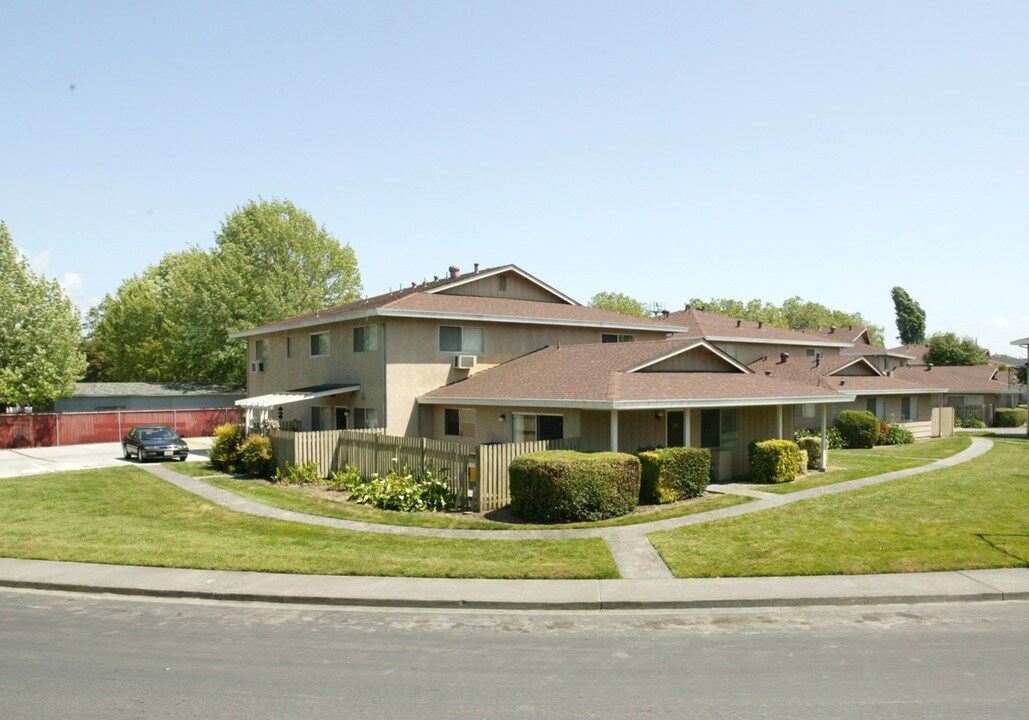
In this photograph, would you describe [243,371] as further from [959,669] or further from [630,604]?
[959,669]

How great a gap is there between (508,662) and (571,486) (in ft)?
26.7

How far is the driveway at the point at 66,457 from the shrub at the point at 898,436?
3083cm

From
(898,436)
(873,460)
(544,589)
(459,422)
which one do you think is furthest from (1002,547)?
(898,436)

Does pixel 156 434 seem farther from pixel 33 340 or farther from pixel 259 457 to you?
pixel 33 340

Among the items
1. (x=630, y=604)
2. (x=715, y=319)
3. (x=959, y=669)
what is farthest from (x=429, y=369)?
(x=715, y=319)

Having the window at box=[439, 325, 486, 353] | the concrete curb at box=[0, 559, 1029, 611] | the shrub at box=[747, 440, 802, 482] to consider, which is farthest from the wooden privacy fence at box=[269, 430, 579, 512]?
the shrub at box=[747, 440, 802, 482]

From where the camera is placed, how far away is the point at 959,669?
782cm

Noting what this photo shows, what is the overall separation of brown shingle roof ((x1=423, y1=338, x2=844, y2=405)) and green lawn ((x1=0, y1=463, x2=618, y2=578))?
5996 mm

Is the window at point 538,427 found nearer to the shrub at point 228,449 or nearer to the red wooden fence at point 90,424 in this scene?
the shrub at point 228,449

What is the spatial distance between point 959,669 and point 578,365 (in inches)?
632

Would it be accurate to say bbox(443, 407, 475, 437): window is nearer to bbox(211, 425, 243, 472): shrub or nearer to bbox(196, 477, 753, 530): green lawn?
bbox(196, 477, 753, 530): green lawn

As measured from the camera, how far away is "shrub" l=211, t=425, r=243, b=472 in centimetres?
2605

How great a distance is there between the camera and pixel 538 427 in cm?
2195

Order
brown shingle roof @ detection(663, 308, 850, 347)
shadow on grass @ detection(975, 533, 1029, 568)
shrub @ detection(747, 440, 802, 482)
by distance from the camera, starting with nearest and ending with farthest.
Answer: shadow on grass @ detection(975, 533, 1029, 568) < shrub @ detection(747, 440, 802, 482) < brown shingle roof @ detection(663, 308, 850, 347)
